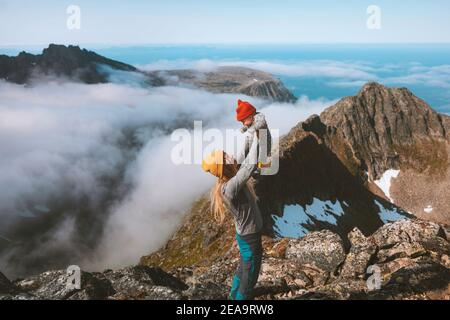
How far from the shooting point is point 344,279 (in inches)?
618

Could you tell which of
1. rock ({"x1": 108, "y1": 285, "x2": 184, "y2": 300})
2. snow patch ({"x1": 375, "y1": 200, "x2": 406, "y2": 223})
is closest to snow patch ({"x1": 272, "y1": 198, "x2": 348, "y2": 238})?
snow patch ({"x1": 375, "y1": 200, "x2": 406, "y2": 223})

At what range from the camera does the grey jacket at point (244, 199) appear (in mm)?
9586

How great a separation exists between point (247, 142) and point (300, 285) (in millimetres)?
8743

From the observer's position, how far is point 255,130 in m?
9.77

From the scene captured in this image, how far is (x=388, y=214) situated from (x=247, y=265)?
157473mm

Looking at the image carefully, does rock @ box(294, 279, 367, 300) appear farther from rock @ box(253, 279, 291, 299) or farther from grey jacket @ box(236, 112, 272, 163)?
grey jacket @ box(236, 112, 272, 163)

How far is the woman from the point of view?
32.0 ft

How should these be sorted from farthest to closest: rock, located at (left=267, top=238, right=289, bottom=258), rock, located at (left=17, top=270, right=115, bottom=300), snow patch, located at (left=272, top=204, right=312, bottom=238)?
snow patch, located at (left=272, top=204, right=312, bottom=238)
rock, located at (left=267, top=238, right=289, bottom=258)
rock, located at (left=17, top=270, right=115, bottom=300)

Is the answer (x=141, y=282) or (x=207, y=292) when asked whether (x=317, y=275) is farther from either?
(x=141, y=282)

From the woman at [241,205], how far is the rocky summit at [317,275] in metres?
2.39

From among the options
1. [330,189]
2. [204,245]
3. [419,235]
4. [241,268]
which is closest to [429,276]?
[419,235]

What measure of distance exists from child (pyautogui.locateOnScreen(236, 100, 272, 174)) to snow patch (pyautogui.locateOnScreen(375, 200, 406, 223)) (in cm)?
14763
